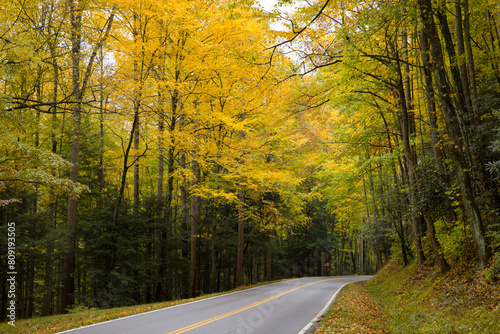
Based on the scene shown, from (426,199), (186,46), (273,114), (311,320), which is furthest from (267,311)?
(186,46)

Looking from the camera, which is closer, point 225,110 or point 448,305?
point 448,305

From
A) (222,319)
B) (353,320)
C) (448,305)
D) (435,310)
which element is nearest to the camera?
(448,305)

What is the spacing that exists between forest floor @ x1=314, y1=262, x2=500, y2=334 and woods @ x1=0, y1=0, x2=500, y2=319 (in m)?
0.63

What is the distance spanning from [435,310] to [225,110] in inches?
468

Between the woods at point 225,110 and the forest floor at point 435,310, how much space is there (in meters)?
0.63

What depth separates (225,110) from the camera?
16000 mm

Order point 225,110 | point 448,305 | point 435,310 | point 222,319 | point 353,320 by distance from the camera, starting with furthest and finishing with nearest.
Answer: point 225,110 < point 222,319 < point 353,320 < point 435,310 < point 448,305

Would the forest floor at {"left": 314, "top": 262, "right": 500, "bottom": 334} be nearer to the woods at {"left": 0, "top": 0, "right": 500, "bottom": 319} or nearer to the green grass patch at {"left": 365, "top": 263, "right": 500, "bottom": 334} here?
the green grass patch at {"left": 365, "top": 263, "right": 500, "bottom": 334}

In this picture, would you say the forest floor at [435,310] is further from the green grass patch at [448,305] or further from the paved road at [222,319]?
the paved road at [222,319]

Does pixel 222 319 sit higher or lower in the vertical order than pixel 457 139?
lower

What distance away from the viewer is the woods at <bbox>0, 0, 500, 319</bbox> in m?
8.05

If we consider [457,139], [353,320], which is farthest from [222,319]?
[457,139]

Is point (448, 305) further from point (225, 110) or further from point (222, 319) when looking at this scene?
point (225, 110)

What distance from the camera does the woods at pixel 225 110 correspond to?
26.4ft
